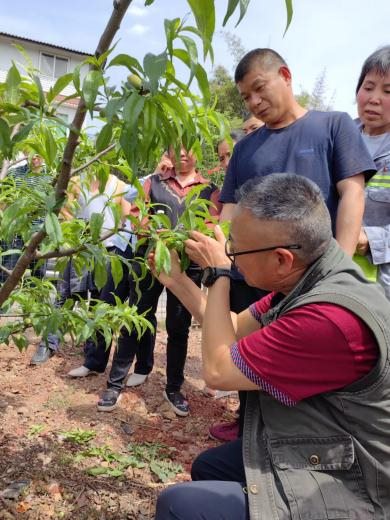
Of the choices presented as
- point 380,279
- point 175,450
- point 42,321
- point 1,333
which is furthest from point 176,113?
point 175,450

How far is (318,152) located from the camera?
79.1 inches

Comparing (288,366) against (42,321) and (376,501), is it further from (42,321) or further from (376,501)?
(42,321)

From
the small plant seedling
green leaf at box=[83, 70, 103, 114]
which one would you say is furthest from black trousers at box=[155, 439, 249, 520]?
the small plant seedling

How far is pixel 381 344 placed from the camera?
1.19 meters

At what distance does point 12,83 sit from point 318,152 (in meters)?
1.35

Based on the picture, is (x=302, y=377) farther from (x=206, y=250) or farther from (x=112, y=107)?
(x=112, y=107)

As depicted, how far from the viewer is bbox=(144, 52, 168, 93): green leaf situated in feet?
2.86

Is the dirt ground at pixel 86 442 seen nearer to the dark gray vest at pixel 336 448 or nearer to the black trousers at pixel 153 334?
the black trousers at pixel 153 334

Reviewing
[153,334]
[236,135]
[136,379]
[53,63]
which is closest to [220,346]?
[153,334]

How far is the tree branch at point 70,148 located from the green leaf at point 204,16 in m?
0.21

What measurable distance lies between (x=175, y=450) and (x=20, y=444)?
2.67ft

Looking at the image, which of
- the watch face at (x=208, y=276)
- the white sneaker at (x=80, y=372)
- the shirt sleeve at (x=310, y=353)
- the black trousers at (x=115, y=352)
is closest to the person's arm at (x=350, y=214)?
the watch face at (x=208, y=276)

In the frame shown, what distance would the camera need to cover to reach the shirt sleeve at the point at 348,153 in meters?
1.95

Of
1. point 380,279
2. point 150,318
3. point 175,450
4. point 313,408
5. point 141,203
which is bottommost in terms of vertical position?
point 175,450
